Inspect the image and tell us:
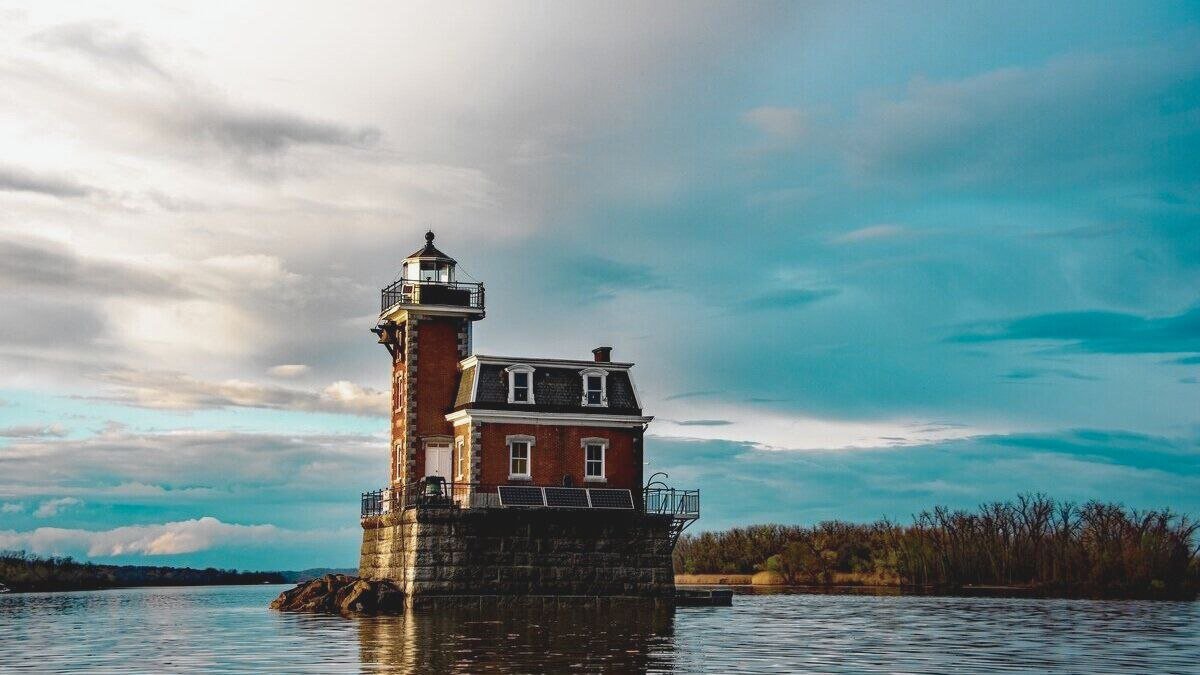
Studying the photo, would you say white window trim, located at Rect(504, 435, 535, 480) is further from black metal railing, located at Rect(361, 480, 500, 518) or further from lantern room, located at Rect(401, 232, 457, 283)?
lantern room, located at Rect(401, 232, 457, 283)

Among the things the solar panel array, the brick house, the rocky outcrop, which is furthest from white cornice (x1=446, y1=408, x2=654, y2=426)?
the rocky outcrop

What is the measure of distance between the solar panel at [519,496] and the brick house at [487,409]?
41.0 inches

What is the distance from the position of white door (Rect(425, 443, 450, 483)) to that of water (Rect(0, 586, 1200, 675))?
25.4 ft

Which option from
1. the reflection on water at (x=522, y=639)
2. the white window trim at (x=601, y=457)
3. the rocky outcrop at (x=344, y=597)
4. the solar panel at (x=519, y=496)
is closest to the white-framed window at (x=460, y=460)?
the solar panel at (x=519, y=496)

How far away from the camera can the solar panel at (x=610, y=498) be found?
5228cm

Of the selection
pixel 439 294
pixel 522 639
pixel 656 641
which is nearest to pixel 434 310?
pixel 439 294

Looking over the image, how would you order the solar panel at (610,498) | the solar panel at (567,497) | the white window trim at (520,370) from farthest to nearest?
the white window trim at (520,370), the solar panel at (610,498), the solar panel at (567,497)

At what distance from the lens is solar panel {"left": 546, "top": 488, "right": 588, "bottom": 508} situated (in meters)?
51.4

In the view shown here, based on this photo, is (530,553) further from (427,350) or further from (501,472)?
(427,350)

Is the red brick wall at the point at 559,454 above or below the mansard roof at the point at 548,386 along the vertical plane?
below

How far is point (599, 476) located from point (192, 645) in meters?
20.1

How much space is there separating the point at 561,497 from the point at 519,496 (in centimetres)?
165

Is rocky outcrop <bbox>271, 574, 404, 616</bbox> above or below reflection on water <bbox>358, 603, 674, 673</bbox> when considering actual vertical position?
above

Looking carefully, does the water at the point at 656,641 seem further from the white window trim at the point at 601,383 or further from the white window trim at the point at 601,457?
the white window trim at the point at 601,383
